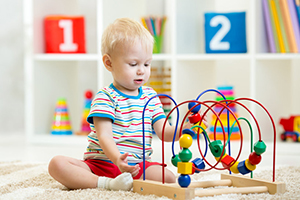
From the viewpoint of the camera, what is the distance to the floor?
172cm

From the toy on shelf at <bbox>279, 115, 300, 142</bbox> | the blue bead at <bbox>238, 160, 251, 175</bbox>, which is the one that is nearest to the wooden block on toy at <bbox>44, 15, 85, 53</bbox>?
the toy on shelf at <bbox>279, 115, 300, 142</bbox>

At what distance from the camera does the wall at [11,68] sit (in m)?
2.31

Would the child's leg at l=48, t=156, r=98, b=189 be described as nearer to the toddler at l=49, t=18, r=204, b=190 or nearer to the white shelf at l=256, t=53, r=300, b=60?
the toddler at l=49, t=18, r=204, b=190

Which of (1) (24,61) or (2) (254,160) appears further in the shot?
(1) (24,61)

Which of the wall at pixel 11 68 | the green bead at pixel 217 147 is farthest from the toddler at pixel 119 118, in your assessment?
the wall at pixel 11 68

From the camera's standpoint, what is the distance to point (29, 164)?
5.03ft

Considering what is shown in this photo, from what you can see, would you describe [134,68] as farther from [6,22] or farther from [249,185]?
[6,22]

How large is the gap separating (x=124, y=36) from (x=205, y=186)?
0.44 m

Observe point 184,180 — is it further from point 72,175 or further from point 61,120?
point 61,120

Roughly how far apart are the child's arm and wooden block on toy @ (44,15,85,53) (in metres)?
1.24

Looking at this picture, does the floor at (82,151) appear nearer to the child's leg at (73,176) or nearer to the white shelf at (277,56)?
the white shelf at (277,56)

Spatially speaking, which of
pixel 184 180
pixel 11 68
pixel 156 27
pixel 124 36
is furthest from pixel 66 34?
pixel 184 180

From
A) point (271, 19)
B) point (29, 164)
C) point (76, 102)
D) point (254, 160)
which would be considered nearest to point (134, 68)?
point (254, 160)

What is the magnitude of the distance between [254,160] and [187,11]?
1347 mm
